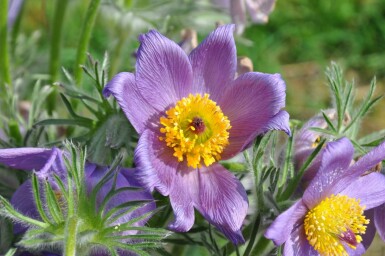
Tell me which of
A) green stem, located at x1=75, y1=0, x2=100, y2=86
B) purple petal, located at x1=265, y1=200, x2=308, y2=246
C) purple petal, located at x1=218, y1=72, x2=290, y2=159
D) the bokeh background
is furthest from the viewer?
the bokeh background

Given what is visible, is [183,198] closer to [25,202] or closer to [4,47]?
[25,202]

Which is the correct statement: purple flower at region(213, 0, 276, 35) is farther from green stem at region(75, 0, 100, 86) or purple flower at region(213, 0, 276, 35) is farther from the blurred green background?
the blurred green background

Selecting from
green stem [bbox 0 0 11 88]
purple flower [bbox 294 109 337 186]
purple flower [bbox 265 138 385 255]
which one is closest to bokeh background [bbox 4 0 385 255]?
green stem [bbox 0 0 11 88]

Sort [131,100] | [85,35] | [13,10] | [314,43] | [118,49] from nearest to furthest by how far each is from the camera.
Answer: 1. [131,100]
2. [85,35]
3. [13,10]
4. [118,49]
5. [314,43]

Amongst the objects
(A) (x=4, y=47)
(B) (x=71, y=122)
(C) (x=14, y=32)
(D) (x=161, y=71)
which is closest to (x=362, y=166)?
(D) (x=161, y=71)

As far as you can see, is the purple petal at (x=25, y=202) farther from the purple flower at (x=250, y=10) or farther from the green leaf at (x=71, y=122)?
the purple flower at (x=250, y=10)

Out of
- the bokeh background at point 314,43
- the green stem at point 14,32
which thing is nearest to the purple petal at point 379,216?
the green stem at point 14,32

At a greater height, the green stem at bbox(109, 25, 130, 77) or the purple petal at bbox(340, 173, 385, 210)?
the purple petal at bbox(340, 173, 385, 210)

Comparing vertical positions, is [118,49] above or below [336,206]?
below
